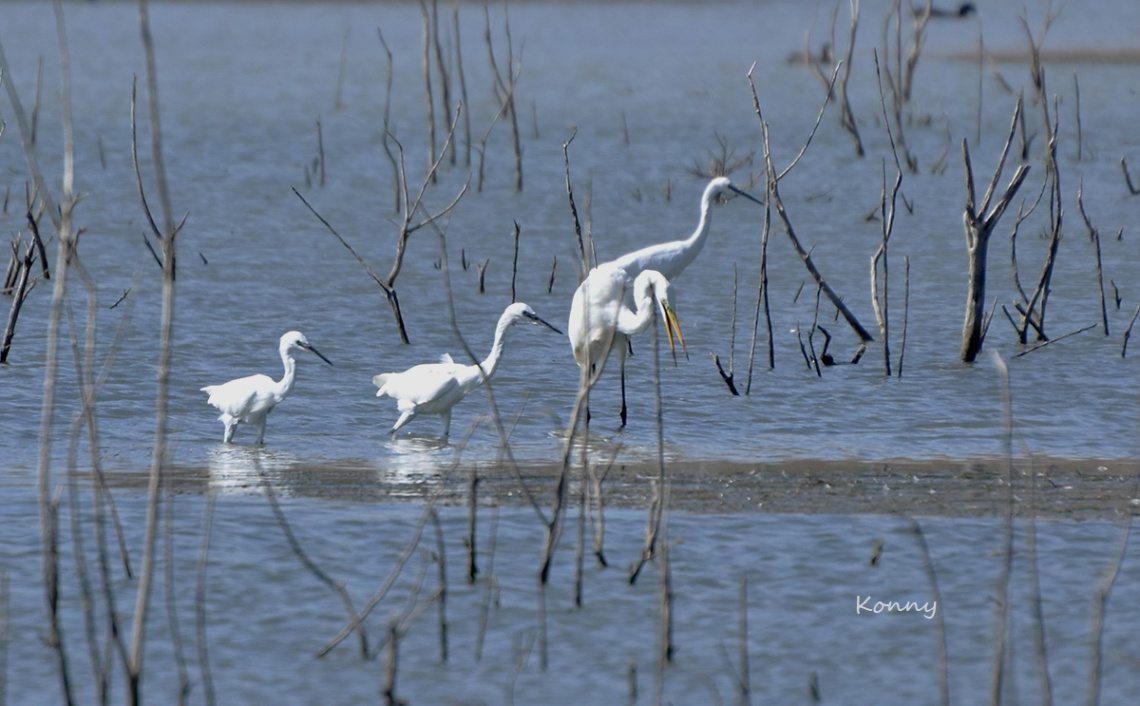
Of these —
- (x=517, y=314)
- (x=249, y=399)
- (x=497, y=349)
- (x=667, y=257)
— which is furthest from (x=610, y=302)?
(x=249, y=399)

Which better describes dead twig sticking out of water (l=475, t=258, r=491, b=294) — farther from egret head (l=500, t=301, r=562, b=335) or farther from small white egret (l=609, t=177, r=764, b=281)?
egret head (l=500, t=301, r=562, b=335)

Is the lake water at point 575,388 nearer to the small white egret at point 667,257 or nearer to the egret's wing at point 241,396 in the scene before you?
the egret's wing at point 241,396

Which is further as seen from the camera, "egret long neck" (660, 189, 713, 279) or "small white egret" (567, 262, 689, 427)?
"egret long neck" (660, 189, 713, 279)

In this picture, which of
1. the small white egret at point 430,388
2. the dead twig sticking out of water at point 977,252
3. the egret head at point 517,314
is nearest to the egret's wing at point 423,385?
the small white egret at point 430,388

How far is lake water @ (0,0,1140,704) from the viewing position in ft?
15.2

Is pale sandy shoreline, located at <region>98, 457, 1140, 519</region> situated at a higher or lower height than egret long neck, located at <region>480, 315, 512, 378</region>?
lower

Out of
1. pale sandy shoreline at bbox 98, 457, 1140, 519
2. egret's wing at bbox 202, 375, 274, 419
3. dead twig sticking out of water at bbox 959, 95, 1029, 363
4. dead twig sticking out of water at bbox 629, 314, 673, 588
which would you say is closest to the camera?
dead twig sticking out of water at bbox 629, 314, 673, 588

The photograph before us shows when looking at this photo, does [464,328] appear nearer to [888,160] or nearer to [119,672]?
[119,672]

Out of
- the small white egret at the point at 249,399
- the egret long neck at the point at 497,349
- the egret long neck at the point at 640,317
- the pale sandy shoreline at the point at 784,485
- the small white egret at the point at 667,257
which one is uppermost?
the small white egret at the point at 667,257

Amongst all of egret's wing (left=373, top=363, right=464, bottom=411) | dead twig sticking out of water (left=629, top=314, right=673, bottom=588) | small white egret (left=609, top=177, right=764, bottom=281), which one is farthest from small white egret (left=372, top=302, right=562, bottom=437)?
dead twig sticking out of water (left=629, top=314, right=673, bottom=588)

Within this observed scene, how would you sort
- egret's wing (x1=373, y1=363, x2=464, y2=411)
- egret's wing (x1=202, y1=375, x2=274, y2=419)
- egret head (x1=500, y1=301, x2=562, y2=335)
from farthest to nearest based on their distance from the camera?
egret head (x1=500, y1=301, x2=562, y2=335) < egret's wing (x1=373, y1=363, x2=464, y2=411) < egret's wing (x1=202, y1=375, x2=274, y2=419)

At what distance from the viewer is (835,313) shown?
1026 centimetres

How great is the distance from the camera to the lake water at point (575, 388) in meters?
4.64

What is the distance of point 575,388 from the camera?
8.46 metres
